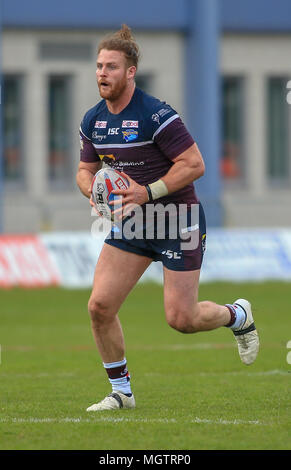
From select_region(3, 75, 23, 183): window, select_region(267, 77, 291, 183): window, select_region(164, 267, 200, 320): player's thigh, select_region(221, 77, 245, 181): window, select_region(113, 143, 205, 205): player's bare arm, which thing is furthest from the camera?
select_region(267, 77, 291, 183): window

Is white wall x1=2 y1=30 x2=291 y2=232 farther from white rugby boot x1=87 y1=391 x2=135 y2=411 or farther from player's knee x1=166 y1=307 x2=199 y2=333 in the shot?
player's knee x1=166 y1=307 x2=199 y2=333

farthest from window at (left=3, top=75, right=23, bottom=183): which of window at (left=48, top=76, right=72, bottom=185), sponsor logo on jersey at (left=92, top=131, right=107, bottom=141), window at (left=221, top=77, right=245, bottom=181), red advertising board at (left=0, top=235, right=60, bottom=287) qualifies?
sponsor logo on jersey at (left=92, top=131, right=107, bottom=141)

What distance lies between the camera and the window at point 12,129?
30.4 meters

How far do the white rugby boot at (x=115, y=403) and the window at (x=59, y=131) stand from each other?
74.7 feet

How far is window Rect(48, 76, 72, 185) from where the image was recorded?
31.2 metres

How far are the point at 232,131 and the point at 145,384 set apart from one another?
2387cm

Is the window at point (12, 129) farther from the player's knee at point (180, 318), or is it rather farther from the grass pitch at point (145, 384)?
the player's knee at point (180, 318)

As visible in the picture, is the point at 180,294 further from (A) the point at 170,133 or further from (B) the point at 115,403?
(A) the point at 170,133

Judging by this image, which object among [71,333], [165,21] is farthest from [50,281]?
[165,21]

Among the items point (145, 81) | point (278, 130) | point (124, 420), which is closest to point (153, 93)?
point (145, 81)

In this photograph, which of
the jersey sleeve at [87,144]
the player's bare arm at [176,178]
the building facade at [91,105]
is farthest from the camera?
the building facade at [91,105]

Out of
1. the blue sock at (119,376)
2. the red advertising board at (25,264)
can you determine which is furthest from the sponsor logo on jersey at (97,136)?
the red advertising board at (25,264)

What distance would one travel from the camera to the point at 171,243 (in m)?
8.34

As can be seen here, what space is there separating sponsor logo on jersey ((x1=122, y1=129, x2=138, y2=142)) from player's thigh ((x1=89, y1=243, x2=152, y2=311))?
2.56 feet
